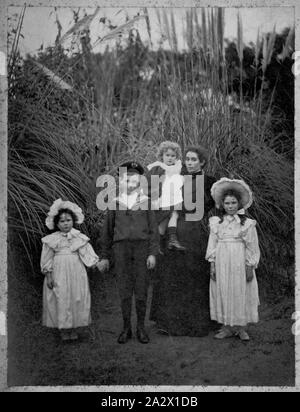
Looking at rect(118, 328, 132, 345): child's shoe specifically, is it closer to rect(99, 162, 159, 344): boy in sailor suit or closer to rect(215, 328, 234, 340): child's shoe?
rect(99, 162, 159, 344): boy in sailor suit

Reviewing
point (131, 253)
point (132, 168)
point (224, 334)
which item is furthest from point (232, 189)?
point (224, 334)

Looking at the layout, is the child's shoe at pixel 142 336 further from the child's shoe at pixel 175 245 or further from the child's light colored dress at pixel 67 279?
the child's shoe at pixel 175 245

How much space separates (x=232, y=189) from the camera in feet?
14.8

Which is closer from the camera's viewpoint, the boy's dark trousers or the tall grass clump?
the boy's dark trousers

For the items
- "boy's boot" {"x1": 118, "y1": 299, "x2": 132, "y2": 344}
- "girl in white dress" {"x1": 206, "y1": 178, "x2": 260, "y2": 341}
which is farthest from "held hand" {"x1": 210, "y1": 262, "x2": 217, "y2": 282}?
"boy's boot" {"x1": 118, "y1": 299, "x2": 132, "y2": 344}

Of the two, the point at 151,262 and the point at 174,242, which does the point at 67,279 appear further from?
the point at 174,242

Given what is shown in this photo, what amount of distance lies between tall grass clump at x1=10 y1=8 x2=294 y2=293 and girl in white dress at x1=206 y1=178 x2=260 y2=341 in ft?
0.66

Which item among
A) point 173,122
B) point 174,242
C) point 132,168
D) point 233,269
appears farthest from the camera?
point 173,122

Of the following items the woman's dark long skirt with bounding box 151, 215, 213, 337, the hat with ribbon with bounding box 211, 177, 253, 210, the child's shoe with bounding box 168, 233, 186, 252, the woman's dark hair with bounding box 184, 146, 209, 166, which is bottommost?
the woman's dark long skirt with bounding box 151, 215, 213, 337

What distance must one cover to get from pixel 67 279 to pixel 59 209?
0.57 metres

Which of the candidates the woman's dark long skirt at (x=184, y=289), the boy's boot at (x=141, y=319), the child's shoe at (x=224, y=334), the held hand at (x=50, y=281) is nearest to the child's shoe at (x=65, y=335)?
the held hand at (x=50, y=281)

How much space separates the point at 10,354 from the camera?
14.8ft

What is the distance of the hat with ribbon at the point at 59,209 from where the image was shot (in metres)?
4.48

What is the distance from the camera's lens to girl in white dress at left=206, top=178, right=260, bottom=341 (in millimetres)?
4395
